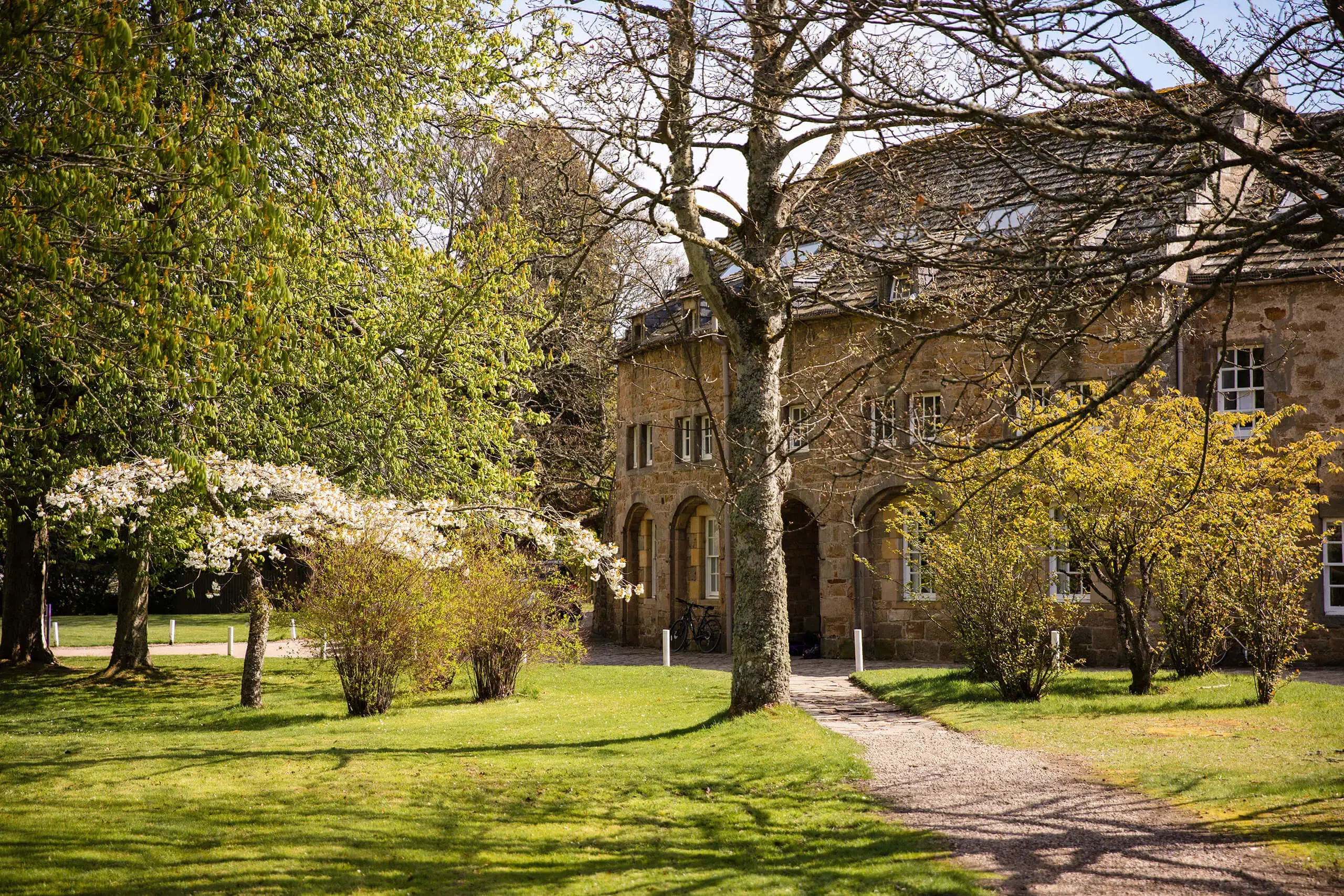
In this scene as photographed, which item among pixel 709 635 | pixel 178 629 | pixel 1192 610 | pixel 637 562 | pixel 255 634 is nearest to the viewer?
pixel 1192 610

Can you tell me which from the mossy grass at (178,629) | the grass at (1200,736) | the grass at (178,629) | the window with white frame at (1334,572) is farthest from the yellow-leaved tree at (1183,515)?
the mossy grass at (178,629)

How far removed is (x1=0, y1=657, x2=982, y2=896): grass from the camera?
6.90 m

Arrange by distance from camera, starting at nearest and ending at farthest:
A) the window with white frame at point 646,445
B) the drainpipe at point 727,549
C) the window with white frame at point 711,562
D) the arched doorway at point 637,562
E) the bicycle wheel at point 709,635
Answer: the drainpipe at point 727,549 → the bicycle wheel at point 709,635 → the window with white frame at point 711,562 → the window with white frame at point 646,445 → the arched doorway at point 637,562

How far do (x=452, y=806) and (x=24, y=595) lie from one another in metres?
15.6

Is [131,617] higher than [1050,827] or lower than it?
higher

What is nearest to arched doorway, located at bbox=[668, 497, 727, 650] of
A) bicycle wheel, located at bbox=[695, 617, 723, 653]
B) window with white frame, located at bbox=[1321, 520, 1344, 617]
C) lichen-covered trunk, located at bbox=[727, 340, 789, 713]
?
bicycle wheel, located at bbox=[695, 617, 723, 653]

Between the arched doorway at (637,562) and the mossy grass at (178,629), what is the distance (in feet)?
26.1

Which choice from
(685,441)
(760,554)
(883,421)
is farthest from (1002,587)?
(685,441)

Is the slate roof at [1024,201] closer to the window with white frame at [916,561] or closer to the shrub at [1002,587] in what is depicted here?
the shrub at [1002,587]

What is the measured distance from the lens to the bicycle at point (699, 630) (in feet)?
82.0

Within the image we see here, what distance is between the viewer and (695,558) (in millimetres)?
26312

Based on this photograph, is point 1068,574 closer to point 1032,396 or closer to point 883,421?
point 883,421

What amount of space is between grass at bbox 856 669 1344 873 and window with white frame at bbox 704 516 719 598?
8.78 meters

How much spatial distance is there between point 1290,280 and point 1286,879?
50.0ft
